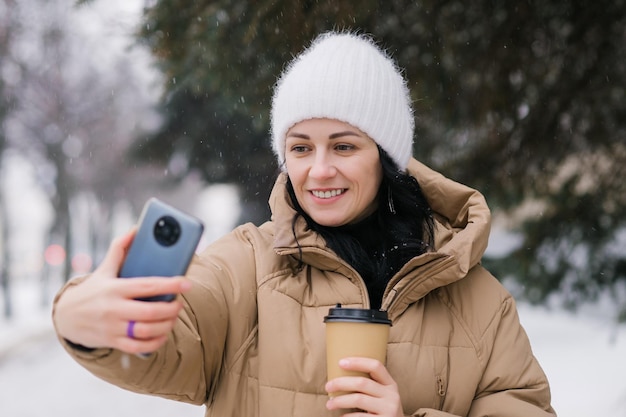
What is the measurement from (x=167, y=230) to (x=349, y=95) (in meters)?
0.80

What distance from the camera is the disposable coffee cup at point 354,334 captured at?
1.45 m

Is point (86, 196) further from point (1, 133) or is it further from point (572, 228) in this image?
point (572, 228)

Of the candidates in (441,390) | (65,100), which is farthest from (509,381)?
(65,100)

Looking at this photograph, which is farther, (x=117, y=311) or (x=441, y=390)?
(x=441, y=390)

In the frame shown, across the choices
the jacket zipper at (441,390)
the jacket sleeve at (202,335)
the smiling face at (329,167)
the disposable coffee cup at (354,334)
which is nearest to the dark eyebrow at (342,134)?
the smiling face at (329,167)

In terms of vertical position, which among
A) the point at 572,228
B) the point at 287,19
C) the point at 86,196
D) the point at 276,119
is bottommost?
the point at 276,119

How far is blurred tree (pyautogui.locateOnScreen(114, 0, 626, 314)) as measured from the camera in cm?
389

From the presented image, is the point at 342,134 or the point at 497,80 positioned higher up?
the point at 497,80

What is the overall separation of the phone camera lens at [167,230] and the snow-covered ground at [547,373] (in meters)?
4.45

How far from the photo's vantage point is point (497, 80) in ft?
14.5

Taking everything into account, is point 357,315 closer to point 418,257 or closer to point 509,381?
point 418,257

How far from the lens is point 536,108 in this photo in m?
4.47

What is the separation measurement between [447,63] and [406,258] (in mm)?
2688

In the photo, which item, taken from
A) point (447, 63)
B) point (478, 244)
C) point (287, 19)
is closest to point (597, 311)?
point (447, 63)
